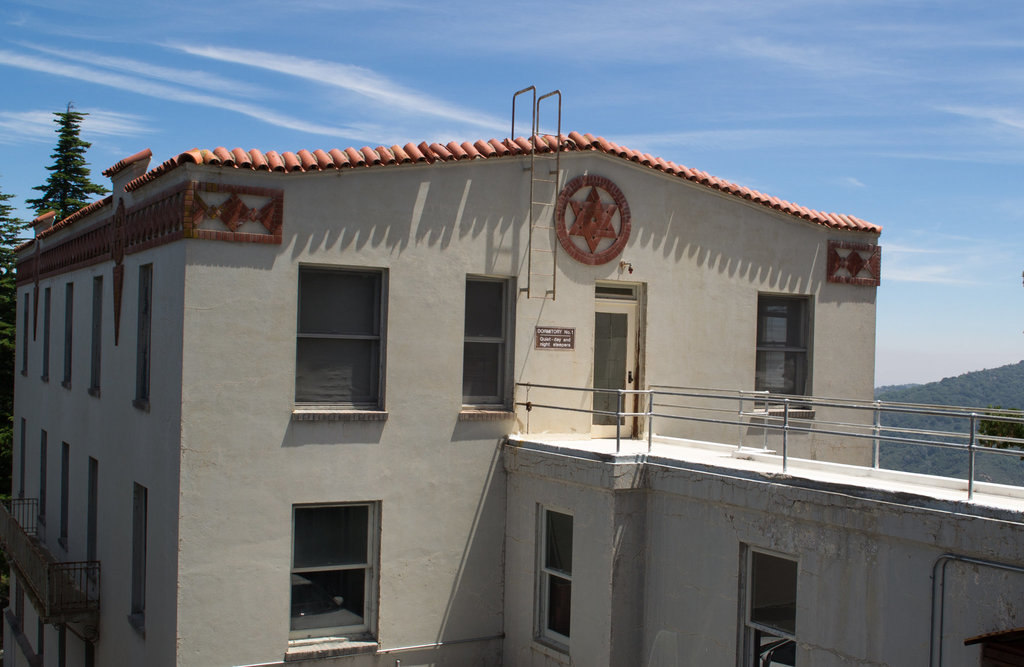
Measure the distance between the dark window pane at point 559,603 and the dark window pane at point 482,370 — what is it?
8.19ft

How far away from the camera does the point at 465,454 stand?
12.6 m

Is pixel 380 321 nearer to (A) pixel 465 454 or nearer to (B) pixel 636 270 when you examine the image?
(A) pixel 465 454

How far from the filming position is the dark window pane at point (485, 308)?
1291cm

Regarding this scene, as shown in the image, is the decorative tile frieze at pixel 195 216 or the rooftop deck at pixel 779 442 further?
the decorative tile frieze at pixel 195 216

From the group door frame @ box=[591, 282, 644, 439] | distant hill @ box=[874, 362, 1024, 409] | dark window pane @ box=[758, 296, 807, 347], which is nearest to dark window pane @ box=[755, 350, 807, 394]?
dark window pane @ box=[758, 296, 807, 347]

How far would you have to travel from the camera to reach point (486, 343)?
13.0m

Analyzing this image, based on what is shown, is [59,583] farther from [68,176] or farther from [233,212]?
[68,176]

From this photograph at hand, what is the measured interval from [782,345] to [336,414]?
737 centimetres

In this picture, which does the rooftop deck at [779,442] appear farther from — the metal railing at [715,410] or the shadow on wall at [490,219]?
the shadow on wall at [490,219]

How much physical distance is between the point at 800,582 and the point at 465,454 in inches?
189

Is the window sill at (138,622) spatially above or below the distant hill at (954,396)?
above

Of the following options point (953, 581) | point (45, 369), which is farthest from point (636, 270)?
point (45, 369)

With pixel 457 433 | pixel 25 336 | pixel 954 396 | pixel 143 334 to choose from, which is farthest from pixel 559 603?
pixel 954 396

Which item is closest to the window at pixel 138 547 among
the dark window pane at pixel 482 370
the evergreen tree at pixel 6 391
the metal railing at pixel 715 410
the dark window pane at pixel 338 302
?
the dark window pane at pixel 338 302
